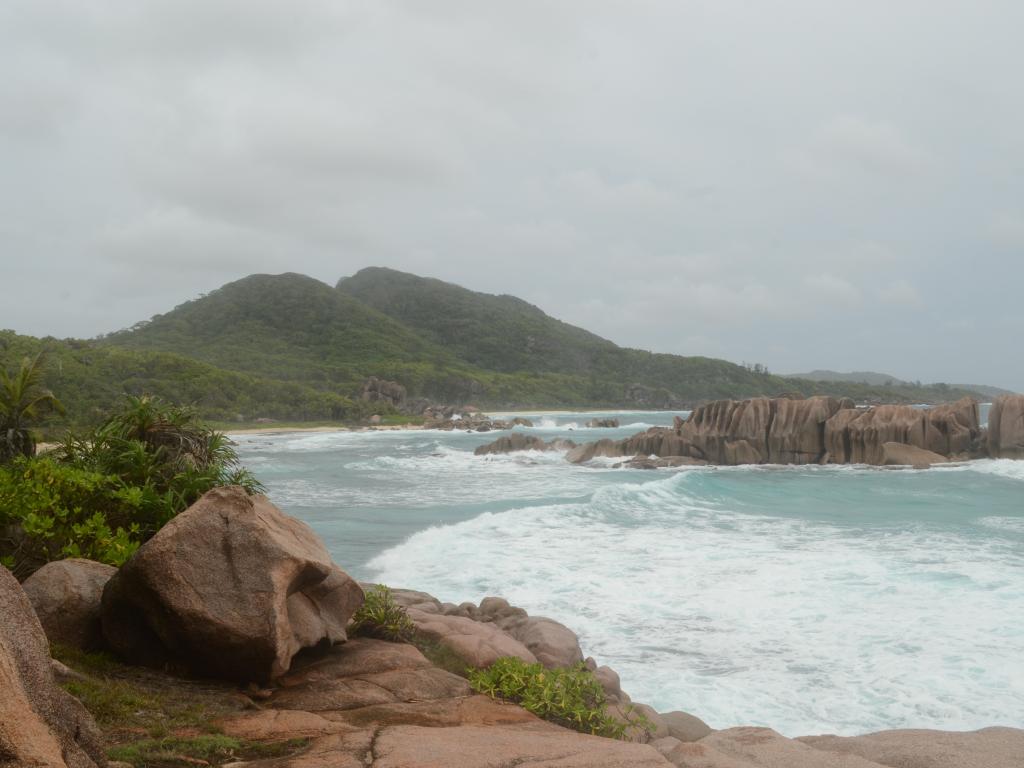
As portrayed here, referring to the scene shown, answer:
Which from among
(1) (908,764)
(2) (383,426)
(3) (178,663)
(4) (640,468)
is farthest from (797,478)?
(2) (383,426)

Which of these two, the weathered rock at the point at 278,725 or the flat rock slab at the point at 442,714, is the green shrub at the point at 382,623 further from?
the weathered rock at the point at 278,725

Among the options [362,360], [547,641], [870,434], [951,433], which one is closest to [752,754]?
[547,641]

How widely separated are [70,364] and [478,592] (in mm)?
65363

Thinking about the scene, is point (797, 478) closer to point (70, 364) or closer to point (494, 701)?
point (494, 701)

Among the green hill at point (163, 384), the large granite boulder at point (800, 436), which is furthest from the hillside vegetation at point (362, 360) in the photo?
the large granite boulder at point (800, 436)

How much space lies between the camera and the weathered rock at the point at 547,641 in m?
9.62

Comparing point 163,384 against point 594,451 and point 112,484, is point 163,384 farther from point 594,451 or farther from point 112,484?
point 112,484

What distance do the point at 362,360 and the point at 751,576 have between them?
11277 centimetres

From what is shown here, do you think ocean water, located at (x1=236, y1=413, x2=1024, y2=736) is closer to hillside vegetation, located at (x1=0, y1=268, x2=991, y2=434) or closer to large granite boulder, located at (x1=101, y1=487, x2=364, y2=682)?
large granite boulder, located at (x1=101, y1=487, x2=364, y2=682)

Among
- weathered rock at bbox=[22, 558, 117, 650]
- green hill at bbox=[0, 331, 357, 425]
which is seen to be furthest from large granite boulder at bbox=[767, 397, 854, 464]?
green hill at bbox=[0, 331, 357, 425]

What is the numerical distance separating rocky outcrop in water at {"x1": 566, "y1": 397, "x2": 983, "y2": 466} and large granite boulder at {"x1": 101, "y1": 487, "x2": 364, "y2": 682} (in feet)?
117

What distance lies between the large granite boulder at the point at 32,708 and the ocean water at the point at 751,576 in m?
7.39

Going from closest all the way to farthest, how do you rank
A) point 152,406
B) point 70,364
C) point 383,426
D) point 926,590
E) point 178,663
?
1. point 178,663
2. point 152,406
3. point 926,590
4. point 70,364
5. point 383,426

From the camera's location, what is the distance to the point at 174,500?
8945 mm
